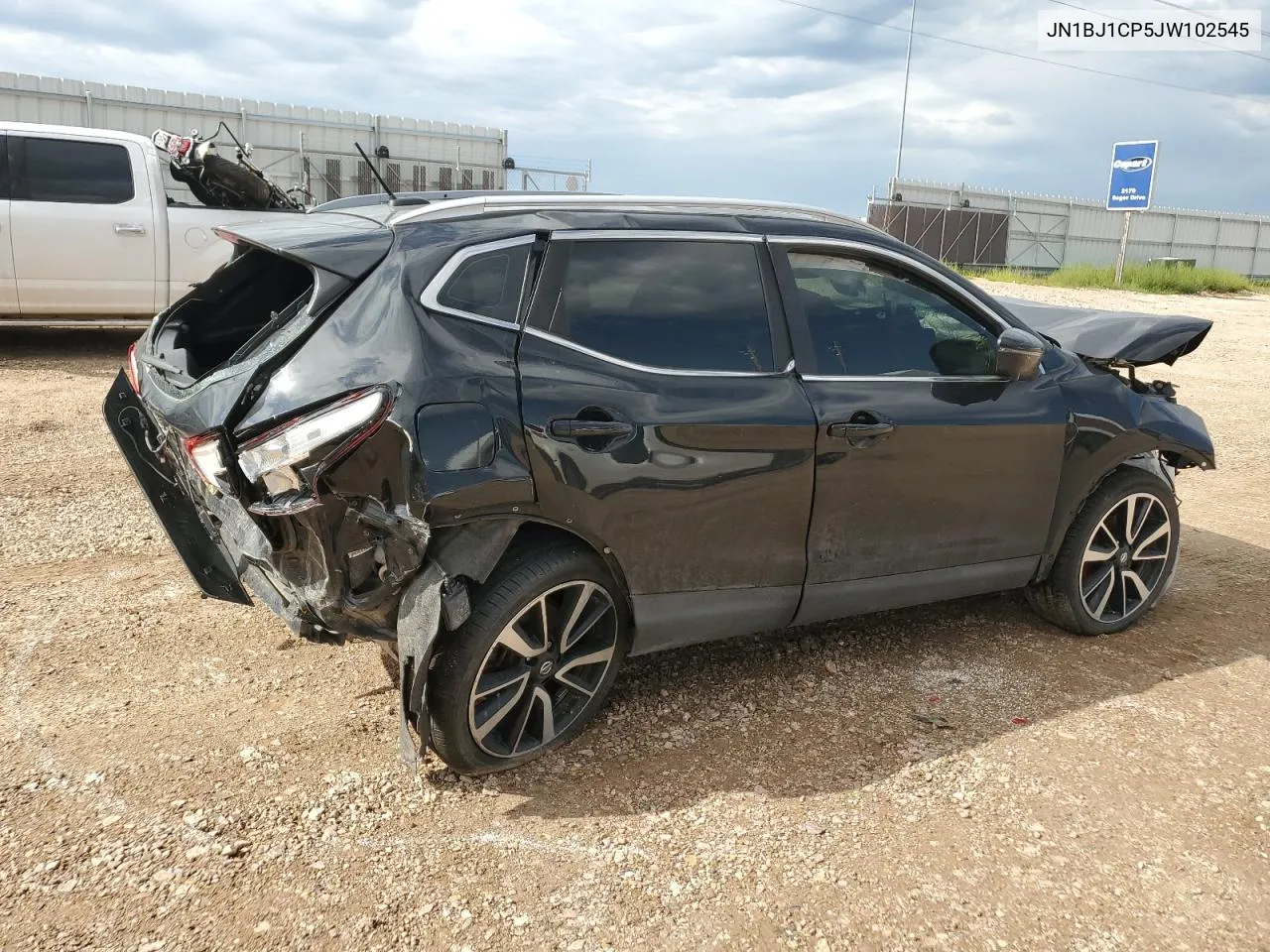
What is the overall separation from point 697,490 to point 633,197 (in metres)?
1.08

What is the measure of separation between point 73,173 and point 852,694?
8676 mm

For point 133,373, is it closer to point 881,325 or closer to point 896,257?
point 881,325

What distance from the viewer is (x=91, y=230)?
9.26 meters

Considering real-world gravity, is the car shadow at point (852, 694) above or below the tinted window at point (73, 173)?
below

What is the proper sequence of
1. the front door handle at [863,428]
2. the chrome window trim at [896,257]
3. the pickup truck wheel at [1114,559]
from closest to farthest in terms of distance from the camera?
the front door handle at [863,428], the chrome window trim at [896,257], the pickup truck wheel at [1114,559]

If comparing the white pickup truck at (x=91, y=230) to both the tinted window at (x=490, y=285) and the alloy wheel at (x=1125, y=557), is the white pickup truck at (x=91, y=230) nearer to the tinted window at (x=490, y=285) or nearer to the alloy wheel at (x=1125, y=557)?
the tinted window at (x=490, y=285)

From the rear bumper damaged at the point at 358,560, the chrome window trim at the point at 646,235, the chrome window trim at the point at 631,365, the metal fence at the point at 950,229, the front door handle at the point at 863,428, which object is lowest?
the rear bumper damaged at the point at 358,560

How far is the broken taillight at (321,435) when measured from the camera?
9.05ft

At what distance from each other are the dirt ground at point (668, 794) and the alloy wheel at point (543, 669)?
0.15 metres

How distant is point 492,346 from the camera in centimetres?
303

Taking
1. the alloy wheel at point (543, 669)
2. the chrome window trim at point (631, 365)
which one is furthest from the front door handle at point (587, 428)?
the alloy wheel at point (543, 669)

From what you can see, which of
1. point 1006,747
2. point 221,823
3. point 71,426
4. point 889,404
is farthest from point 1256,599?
point 71,426

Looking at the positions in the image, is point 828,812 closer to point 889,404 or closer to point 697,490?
point 697,490

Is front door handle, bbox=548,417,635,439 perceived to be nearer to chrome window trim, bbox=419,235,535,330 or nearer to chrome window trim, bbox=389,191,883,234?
chrome window trim, bbox=419,235,535,330
